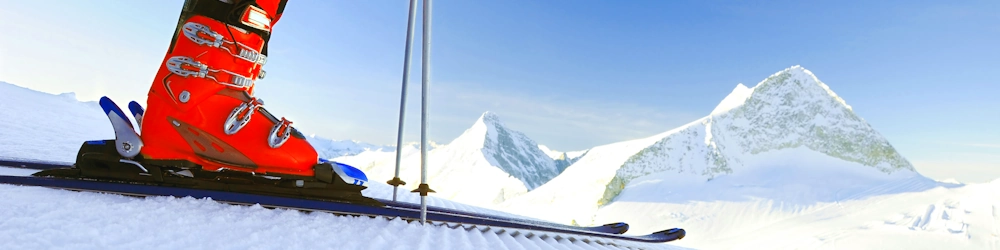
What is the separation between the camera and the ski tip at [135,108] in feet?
4.68

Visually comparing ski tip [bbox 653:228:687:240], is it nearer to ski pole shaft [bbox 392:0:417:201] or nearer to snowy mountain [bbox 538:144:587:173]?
ski pole shaft [bbox 392:0:417:201]

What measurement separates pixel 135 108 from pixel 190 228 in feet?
2.56

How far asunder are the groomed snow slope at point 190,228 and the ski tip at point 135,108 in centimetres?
38

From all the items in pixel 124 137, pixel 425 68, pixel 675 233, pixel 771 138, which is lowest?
pixel 675 233

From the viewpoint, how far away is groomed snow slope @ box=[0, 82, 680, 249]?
779 millimetres

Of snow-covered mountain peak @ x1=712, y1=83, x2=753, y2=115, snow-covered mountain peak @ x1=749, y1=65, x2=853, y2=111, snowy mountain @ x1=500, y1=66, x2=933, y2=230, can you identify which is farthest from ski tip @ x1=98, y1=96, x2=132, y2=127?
snow-covered mountain peak @ x1=749, y1=65, x2=853, y2=111

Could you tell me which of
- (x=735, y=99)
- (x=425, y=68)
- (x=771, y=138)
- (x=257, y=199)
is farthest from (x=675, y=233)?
(x=735, y=99)

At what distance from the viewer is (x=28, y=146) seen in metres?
2.53

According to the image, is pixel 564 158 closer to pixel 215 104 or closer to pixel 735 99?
pixel 735 99

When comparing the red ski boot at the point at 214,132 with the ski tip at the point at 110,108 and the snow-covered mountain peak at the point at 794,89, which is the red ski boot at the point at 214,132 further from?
the snow-covered mountain peak at the point at 794,89

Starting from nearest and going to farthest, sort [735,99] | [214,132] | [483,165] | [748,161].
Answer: [214,132] < [748,161] < [735,99] < [483,165]

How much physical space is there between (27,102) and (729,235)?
23.0m

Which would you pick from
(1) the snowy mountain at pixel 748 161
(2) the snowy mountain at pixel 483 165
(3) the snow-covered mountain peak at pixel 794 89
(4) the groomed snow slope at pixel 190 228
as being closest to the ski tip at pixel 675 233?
(4) the groomed snow slope at pixel 190 228

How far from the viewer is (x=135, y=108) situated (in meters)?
1.43
